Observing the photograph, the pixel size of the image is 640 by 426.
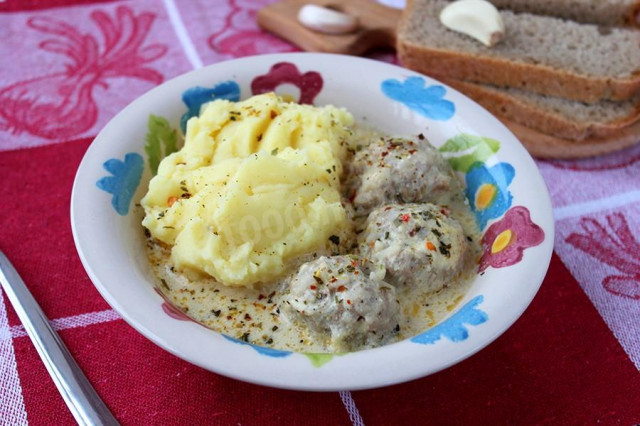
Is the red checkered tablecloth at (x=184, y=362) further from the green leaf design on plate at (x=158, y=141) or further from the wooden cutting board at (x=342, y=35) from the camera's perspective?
the green leaf design on plate at (x=158, y=141)

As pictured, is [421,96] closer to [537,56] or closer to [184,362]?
[537,56]

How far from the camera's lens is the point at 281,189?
2736 mm

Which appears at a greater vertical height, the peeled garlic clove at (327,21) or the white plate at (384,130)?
the white plate at (384,130)

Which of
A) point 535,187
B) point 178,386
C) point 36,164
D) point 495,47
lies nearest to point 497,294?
point 535,187

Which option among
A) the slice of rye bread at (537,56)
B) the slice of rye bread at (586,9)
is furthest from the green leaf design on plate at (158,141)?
the slice of rye bread at (586,9)

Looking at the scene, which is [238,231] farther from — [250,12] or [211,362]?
[250,12]

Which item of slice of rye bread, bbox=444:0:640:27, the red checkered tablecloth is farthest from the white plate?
slice of rye bread, bbox=444:0:640:27

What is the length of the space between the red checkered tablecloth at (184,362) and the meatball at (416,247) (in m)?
0.41

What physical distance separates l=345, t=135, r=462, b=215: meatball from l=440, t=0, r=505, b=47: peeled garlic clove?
1410mm

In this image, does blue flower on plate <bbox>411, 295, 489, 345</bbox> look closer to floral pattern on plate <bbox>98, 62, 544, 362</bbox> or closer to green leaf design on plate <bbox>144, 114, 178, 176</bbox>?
floral pattern on plate <bbox>98, 62, 544, 362</bbox>

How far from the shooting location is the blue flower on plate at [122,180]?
2787 millimetres

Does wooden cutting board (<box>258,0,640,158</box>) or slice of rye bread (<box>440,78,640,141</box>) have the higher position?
wooden cutting board (<box>258,0,640,158</box>)

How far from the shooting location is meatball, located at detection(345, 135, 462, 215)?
2.95 m

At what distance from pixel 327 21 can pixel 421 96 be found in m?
1.36
